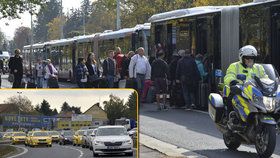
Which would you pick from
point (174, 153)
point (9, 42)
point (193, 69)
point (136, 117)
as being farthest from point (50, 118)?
point (9, 42)

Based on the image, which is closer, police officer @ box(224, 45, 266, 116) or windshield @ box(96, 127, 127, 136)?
windshield @ box(96, 127, 127, 136)

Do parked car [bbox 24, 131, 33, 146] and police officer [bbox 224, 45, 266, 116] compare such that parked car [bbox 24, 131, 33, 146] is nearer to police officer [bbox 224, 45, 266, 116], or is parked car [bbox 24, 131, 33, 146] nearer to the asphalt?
the asphalt

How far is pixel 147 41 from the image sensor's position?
2578 cm

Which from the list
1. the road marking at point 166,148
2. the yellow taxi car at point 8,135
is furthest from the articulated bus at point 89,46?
the yellow taxi car at point 8,135

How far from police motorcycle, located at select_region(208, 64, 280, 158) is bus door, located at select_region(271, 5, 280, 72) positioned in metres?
4.88

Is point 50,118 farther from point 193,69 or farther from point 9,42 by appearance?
point 9,42

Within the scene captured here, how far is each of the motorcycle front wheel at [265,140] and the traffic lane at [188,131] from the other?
694mm

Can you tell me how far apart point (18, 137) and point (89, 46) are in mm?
33293

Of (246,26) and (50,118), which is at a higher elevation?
(246,26)

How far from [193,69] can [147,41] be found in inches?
345

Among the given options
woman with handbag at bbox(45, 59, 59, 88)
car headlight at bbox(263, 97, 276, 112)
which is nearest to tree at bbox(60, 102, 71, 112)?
car headlight at bbox(263, 97, 276, 112)

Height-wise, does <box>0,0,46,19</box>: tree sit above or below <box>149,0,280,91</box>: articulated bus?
above

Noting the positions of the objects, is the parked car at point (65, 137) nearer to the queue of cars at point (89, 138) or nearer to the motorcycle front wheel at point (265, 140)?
the queue of cars at point (89, 138)

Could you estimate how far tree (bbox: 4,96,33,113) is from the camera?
265 cm
